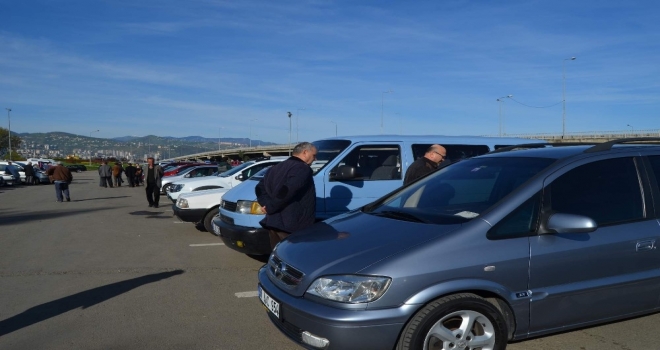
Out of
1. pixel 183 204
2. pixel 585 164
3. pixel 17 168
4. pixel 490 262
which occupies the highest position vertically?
pixel 585 164

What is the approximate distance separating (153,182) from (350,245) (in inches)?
570

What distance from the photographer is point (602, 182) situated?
438cm

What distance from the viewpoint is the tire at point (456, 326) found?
350 cm

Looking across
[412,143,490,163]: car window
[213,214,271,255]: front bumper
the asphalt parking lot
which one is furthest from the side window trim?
[213,214,271,255]: front bumper

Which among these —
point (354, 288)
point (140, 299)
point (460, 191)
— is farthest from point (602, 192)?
point (140, 299)

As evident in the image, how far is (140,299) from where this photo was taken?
5.87 metres

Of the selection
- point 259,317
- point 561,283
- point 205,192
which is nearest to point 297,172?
point 259,317

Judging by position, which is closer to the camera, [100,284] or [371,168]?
[100,284]

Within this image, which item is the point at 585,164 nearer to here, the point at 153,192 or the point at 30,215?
the point at 30,215

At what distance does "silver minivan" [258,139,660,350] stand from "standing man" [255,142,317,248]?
78 cm

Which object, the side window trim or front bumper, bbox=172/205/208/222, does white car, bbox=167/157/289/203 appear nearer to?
front bumper, bbox=172/205/208/222

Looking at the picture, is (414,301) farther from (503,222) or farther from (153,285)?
(153,285)

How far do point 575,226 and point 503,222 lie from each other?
1.57ft

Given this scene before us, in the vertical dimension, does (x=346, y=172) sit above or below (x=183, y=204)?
above
